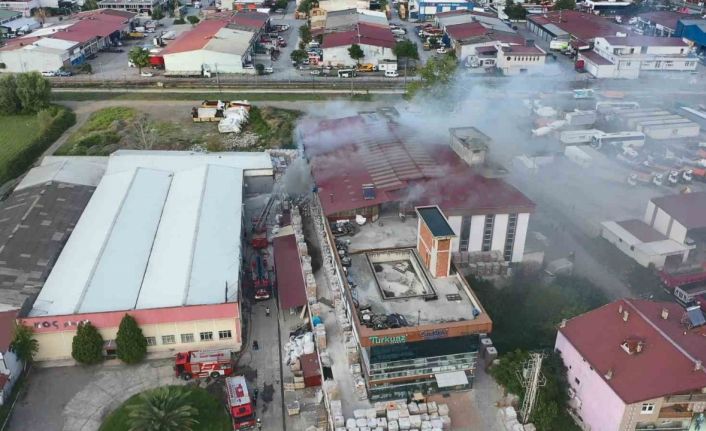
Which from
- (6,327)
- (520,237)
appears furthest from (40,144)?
(520,237)

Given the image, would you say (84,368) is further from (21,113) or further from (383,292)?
(21,113)

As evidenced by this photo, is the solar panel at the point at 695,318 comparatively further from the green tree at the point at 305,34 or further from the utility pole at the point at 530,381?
the green tree at the point at 305,34

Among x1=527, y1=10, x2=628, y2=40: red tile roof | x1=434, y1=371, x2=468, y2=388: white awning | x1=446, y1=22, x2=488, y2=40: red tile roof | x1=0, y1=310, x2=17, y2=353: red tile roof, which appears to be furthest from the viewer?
x1=527, y1=10, x2=628, y2=40: red tile roof

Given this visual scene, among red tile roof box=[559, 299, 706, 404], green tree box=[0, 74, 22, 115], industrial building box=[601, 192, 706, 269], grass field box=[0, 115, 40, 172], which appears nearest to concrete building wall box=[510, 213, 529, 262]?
industrial building box=[601, 192, 706, 269]

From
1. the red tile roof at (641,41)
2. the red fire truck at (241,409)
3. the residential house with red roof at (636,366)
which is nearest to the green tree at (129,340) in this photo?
the red fire truck at (241,409)

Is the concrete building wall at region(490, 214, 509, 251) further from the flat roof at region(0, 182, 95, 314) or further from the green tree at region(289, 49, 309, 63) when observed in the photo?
the green tree at region(289, 49, 309, 63)

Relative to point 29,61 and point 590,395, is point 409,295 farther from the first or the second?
point 29,61
